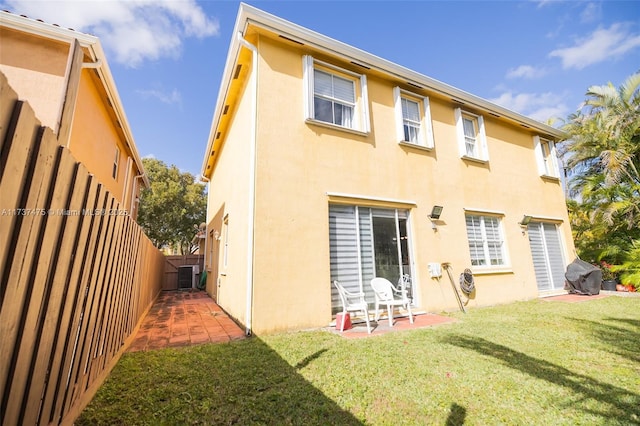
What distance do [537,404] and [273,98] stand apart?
632 centimetres

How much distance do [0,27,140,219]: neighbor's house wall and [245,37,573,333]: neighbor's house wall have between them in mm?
3603

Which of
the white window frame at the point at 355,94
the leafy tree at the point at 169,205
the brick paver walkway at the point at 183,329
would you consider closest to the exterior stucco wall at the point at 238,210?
the brick paver walkway at the point at 183,329

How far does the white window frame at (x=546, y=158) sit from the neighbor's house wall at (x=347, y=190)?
1551mm

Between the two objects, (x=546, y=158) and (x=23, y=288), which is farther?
(x=546, y=158)

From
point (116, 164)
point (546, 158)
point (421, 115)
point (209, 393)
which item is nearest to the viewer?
point (209, 393)

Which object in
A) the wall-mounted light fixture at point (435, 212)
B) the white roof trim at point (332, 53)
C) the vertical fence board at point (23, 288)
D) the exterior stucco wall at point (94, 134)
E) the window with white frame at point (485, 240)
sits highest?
the white roof trim at point (332, 53)

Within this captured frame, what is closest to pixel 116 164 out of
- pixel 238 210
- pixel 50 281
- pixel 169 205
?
pixel 238 210

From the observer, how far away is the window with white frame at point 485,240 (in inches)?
330

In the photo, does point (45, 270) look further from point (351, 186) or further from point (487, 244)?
point (487, 244)

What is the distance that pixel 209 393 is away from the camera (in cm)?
285

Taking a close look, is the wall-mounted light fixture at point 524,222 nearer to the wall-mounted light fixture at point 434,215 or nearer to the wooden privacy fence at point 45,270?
the wall-mounted light fixture at point 434,215

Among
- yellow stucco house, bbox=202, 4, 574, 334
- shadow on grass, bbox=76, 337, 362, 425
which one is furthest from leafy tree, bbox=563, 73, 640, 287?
shadow on grass, bbox=76, 337, 362, 425

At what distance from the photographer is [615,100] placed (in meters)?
12.3

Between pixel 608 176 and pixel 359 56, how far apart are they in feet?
38.5
